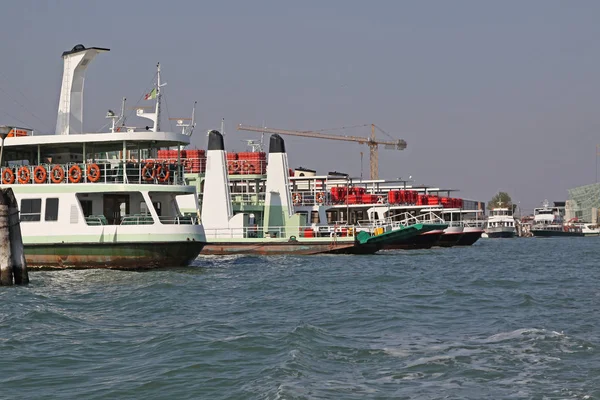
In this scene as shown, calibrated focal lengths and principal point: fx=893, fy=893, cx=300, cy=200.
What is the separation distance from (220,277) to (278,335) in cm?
1394

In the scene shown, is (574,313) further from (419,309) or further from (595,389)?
(595,389)

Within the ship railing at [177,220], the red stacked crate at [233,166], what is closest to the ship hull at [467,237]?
the red stacked crate at [233,166]

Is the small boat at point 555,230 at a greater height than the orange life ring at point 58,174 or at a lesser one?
lesser

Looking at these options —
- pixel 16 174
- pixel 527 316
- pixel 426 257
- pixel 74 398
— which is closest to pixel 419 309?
pixel 527 316

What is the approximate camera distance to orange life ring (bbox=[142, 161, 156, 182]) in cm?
3428

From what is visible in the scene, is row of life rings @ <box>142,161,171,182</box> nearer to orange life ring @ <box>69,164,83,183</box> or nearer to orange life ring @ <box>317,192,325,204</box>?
orange life ring @ <box>69,164,83,183</box>

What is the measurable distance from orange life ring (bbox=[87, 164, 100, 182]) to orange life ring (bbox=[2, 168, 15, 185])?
3468 mm

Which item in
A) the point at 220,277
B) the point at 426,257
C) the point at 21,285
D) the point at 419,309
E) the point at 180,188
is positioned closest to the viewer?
the point at 419,309

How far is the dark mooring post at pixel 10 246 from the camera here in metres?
27.0

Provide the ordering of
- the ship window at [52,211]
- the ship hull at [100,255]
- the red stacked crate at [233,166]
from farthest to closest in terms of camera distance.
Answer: the red stacked crate at [233,166], the ship window at [52,211], the ship hull at [100,255]

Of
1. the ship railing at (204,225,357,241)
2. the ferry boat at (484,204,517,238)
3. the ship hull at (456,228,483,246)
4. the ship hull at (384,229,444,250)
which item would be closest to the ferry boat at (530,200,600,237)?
the ferry boat at (484,204,517,238)

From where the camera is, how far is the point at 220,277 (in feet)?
105

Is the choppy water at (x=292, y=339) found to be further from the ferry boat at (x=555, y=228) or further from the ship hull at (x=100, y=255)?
the ferry boat at (x=555, y=228)

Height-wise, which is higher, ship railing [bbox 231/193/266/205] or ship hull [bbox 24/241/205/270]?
ship railing [bbox 231/193/266/205]
